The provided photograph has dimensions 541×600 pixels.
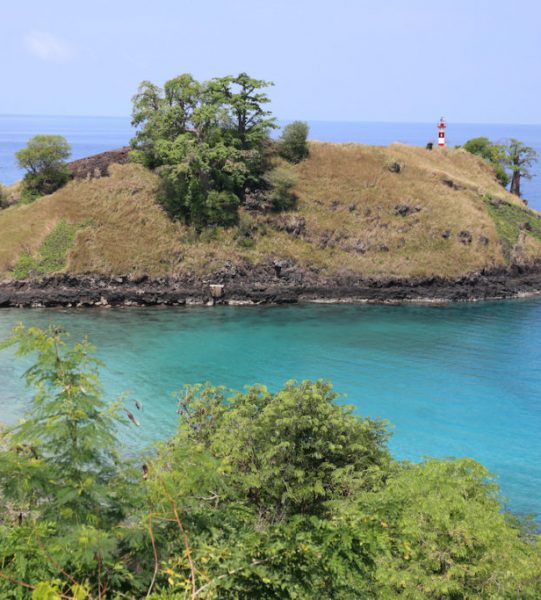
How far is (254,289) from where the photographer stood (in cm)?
6175

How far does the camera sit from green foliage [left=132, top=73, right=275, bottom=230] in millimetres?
65625

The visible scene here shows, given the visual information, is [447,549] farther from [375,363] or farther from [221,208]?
[221,208]

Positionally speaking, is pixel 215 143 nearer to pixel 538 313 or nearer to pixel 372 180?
pixel 372 180

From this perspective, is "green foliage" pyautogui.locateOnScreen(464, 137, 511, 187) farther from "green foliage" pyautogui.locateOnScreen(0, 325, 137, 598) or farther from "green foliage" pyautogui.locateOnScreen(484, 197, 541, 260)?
"green foliage" pyautogui.locateOnScreen(0, 325, 137, 598)

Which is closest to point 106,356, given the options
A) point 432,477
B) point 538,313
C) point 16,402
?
point 16,402

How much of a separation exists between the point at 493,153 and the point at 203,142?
5595 cm

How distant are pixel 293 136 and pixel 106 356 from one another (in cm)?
4524

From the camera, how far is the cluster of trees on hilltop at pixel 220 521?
10633 mm

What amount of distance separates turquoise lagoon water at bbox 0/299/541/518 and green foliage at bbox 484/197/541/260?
39.1 ft

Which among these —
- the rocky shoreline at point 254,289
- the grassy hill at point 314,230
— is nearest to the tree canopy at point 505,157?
the grassy hill at point 314,230

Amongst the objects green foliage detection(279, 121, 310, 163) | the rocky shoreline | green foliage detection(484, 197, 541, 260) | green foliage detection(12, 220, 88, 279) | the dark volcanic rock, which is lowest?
the rocky shoreline

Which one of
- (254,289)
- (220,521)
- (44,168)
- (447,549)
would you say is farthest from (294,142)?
(220,521)

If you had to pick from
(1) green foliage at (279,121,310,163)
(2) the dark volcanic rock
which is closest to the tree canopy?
(1) green foliage at (279,121,310,163)

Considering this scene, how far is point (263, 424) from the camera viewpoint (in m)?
19.8
